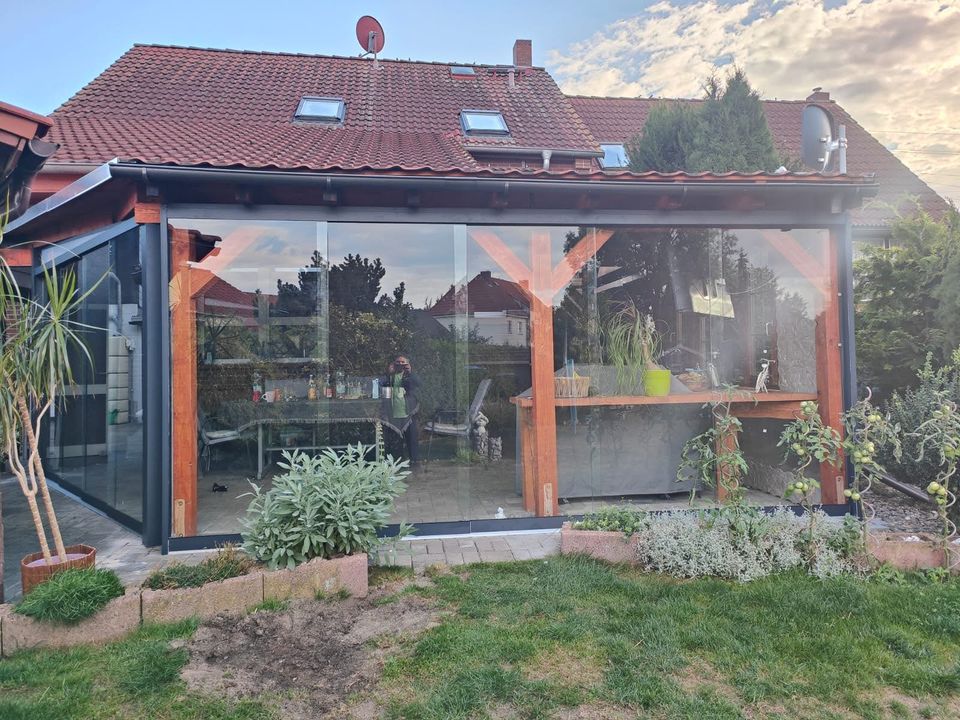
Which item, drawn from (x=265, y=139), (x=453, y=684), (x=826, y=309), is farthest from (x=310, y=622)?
(x=265, y=139)

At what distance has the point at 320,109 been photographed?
9836 millimetres

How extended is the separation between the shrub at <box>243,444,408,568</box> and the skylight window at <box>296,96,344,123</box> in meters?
7.70

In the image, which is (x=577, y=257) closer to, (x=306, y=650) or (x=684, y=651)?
(x=684, y=651)

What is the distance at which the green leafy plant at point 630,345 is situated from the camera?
5.05 metres

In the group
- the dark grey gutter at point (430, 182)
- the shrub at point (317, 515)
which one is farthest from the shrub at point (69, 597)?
the dark grey gutter at point (430, 182)

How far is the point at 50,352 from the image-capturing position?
313cm

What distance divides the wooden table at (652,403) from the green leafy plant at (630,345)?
0.17 m

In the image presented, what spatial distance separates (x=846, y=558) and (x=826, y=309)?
7.47 ft

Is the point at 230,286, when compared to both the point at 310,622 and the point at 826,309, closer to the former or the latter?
the point at 310,622

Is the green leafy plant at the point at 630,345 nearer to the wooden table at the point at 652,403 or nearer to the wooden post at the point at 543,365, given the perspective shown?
the wooden table at the point at 652,403

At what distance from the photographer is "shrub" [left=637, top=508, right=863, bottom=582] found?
3.41 metres

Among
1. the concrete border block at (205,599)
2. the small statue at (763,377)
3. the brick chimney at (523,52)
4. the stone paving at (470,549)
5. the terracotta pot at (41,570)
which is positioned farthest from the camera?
the brick chimney at (523,52)

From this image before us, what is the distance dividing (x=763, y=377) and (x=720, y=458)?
1845 millimetres

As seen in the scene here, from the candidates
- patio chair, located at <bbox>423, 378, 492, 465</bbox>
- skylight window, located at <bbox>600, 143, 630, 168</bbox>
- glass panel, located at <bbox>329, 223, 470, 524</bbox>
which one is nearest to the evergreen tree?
skylight window, located at <bbox>600, 143, 630, 168</bbox>
